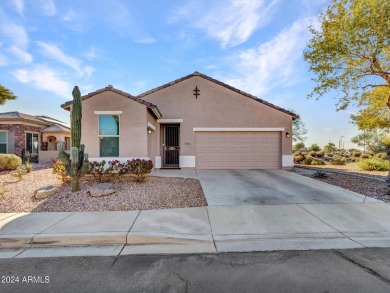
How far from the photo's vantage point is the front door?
12.9m

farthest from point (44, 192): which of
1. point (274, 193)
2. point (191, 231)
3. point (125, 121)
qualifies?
point (274, 193)

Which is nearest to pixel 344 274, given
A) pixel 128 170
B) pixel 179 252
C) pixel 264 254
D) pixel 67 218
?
pixel 264 254

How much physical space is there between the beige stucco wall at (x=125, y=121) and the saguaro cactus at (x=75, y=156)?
79.9 inches

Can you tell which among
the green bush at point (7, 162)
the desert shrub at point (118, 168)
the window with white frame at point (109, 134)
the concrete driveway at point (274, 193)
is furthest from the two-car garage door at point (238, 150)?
the green bush at point (7, 162)

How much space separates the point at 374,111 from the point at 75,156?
13722 mm

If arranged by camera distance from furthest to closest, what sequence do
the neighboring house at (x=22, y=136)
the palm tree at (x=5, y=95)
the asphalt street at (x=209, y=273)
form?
the neighboring house at (x=22, y=136), the palm tree at (x=5, y=95), the asphalt street at (x=209, y=273)

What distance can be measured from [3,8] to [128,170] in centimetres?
717

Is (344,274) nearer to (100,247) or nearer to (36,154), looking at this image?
(100,247)

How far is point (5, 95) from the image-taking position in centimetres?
1016

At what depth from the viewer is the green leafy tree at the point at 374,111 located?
10422 millimetres

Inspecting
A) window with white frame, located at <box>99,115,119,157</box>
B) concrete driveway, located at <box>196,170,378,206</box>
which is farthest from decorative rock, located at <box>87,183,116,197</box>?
concrete driveway, located at <box>196,170,378,206</box>

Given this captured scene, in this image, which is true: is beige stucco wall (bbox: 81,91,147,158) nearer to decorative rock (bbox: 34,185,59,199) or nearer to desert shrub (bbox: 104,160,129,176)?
desert shrub (bbox: 104,160,129,176)

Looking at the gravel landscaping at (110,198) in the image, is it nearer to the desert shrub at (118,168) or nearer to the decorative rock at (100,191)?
the decorative rock at (100,191)

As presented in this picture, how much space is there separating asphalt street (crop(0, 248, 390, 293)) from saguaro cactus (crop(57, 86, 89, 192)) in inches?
148
